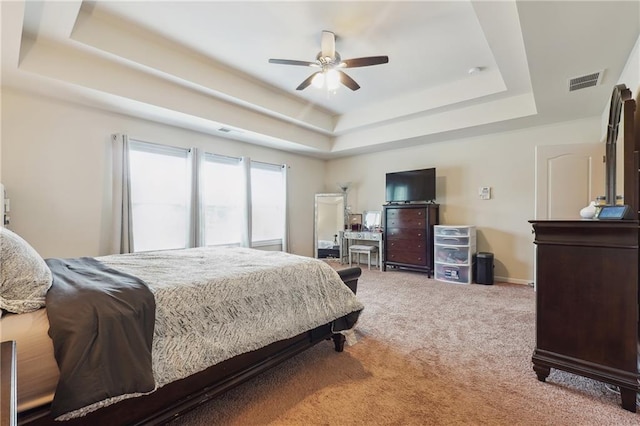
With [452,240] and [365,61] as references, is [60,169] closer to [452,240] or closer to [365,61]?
[365,61]

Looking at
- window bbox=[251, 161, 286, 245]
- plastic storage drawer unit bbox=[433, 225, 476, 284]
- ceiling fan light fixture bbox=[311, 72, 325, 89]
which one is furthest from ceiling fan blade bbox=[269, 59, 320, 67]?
plastic storage drawer unit bbox=[433, 225, 476, 284]

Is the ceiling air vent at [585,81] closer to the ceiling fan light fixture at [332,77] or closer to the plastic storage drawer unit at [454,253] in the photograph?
the plastic storage drawer unit at [454,253]

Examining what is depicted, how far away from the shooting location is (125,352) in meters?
1.23

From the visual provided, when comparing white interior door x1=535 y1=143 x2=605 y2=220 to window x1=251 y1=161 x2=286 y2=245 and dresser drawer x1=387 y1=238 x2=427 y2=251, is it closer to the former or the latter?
dresser drawer x1=387 y1=238 x2=427 y2=251

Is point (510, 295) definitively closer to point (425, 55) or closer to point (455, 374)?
point (455, 374)

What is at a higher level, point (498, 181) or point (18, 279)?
point (498, 181)

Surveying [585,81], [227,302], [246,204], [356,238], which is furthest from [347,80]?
[356,238]

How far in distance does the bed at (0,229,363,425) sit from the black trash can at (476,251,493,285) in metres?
3.31

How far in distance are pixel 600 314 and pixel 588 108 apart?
347 centimetres

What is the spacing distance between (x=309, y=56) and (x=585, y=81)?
3046mm

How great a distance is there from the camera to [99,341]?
1.19 metres

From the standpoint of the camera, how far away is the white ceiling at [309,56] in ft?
7.86

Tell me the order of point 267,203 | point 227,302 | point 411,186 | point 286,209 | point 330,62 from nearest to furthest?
point 227,302 → point 330,62 → point 411,186 → point 267,203 → point 286,209

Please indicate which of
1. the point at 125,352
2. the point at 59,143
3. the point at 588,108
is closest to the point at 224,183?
the point at 59,143
